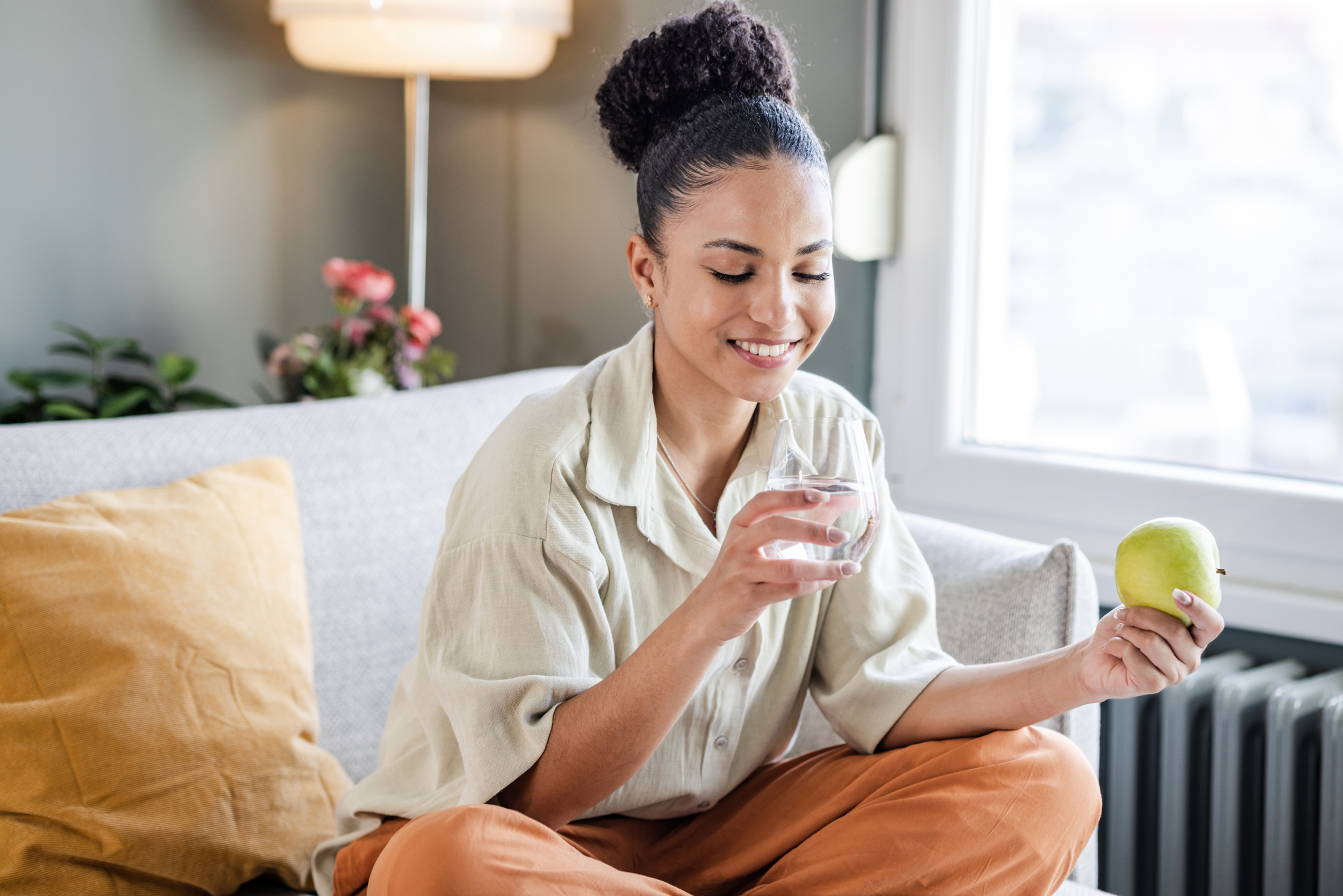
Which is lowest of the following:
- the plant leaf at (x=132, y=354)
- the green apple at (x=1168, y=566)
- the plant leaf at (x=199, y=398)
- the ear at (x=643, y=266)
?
the green apple at (x=1168, y=566)

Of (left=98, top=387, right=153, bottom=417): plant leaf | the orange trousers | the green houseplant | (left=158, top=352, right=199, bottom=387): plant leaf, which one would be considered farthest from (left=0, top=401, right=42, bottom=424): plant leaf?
the orange trousers

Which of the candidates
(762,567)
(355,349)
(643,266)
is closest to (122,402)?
(355,349)

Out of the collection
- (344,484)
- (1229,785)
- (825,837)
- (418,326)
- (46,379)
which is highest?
(418,326)

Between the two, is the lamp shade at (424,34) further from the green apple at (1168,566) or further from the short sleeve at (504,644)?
the green apple at (1168,566)

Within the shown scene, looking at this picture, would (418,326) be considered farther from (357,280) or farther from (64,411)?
(64,411)

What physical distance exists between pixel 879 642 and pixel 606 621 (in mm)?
331

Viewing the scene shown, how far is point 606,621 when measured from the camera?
1.19m

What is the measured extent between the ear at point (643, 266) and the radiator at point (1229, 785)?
0.94m

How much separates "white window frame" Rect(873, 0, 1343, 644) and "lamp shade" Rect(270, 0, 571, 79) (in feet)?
2.39

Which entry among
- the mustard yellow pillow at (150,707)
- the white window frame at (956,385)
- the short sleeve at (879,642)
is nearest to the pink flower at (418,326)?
the white window frame at (956,385)

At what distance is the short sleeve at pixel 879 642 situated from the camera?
127 centimetres

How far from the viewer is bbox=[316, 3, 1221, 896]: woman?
1.06m

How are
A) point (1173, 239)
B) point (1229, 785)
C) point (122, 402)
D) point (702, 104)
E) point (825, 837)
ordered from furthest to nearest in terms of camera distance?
point (122, 402), point (1173, 239), point (1229, 785), point (702, 104), point (825, 837)

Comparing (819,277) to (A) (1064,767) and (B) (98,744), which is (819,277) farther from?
(B) (98,744)
